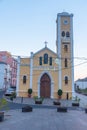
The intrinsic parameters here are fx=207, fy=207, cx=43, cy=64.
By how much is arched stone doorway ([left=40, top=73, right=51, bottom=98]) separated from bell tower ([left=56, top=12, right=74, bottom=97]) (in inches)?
71.5

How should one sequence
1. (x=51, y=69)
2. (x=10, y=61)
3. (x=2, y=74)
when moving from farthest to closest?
1. (x=10, y=61)
2. (x=2, y=74)
3. (x=51, y=69)

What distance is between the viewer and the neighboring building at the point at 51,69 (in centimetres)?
3194

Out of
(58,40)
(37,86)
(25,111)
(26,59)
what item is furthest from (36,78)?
(25,111)

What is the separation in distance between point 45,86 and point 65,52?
20.4 feet

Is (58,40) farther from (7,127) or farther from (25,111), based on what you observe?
(7,127)

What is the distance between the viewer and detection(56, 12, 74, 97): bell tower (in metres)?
31.9

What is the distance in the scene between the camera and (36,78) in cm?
3228

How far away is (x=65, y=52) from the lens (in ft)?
107

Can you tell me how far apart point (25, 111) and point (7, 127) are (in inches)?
227

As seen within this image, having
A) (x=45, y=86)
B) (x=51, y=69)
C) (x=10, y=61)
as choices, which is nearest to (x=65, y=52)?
(x=51, y=69)

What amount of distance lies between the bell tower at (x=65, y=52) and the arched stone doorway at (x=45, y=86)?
182 centimetres

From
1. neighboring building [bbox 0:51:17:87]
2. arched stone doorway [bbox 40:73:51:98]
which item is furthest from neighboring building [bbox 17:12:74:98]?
neighboring building [bbox 0:51:17:87]

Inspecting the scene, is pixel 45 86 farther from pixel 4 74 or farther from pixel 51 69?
pixel 4 74

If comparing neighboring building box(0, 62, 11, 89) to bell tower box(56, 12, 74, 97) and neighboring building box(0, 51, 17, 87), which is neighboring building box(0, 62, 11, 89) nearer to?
neighboring building box(0, 51, 17, 87)
